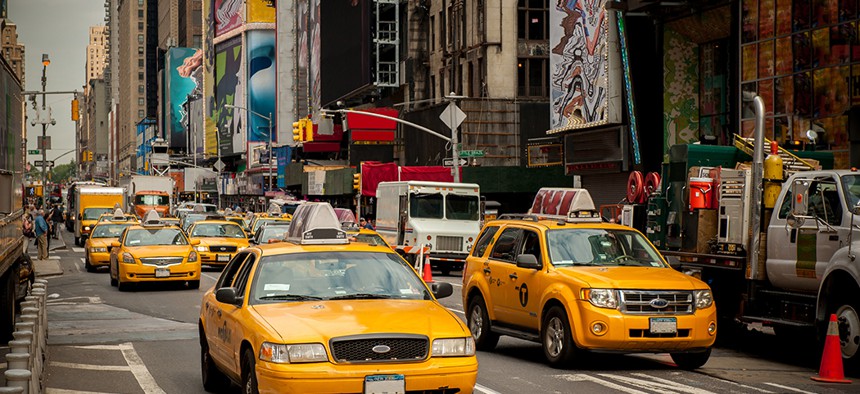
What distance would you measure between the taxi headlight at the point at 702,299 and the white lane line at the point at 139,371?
19.7 feet

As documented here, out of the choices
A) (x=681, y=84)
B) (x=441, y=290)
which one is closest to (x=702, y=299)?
(x=441, y=290)

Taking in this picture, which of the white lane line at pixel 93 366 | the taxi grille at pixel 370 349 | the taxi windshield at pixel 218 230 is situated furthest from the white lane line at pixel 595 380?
the taxi windshield at pixel 218 230

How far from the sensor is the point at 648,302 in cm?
1391

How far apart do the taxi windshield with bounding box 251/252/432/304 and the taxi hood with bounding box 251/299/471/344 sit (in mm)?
217

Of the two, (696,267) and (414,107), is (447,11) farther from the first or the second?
(696,267)

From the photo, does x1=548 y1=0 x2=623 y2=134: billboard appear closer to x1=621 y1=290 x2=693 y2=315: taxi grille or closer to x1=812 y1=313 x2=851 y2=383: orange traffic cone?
x1=621 y1=290 x2=693 y2=315: taxi grille

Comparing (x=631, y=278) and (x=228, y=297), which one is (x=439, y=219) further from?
(x=228, y=297)

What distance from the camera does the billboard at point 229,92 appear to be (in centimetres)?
14375

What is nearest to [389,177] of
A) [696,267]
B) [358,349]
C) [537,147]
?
[537,147]

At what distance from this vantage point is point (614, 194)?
4825 cm

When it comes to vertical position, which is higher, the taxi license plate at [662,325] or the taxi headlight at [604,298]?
the taxi headlight at [604,298]

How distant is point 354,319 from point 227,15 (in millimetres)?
144141

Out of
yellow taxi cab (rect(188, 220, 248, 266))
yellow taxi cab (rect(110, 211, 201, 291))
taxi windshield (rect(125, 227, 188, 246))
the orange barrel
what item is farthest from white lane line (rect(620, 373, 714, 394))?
yellow taxi cab (rect(188, 220, 248, 266))

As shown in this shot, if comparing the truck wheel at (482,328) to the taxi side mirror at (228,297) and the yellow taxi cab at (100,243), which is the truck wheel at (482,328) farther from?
the yellow taxi cab at (100,243)
